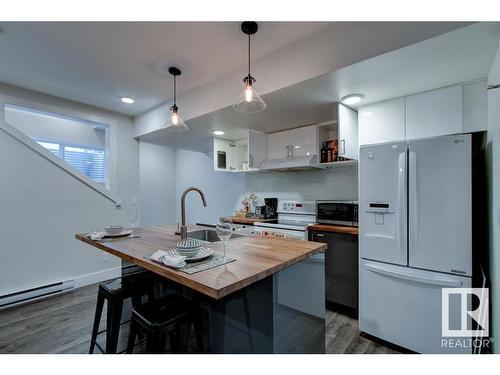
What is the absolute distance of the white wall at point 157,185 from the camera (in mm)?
→ 5054

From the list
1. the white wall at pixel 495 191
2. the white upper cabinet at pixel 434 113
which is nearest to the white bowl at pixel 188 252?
the white wall at pixel 495 191

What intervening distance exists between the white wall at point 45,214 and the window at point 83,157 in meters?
2.37

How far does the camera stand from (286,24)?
168cm

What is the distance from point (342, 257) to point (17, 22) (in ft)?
10.8

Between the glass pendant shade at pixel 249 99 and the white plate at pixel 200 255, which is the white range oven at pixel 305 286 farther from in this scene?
the glass pendant shade at pixel 249 99

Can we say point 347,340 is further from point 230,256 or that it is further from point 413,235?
point 230,256

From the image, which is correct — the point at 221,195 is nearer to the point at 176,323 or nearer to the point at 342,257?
the point at 342,257

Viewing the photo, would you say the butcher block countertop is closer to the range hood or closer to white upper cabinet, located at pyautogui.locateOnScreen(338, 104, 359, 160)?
white upper cabinet, located at pyautogui.locateOnScreen(338, 104, 359, 160)

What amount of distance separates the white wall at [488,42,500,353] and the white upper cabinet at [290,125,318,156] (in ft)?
5.31

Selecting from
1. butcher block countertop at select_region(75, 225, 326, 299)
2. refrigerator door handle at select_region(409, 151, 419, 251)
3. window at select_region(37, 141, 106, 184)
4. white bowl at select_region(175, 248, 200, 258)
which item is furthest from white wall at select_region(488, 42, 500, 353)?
window at select_region(37, 141, 106, 184)

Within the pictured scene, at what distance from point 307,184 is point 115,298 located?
2.58 metres
